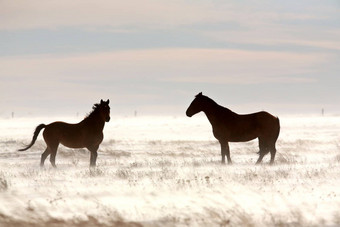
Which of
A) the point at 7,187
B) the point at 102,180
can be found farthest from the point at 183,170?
the point at 7,187

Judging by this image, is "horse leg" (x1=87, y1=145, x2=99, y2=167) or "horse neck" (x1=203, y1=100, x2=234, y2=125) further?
"horse neck" (x1=203, y1=100, x2=234, y2=125)

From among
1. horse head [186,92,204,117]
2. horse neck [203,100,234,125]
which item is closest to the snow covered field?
horse neck [203,100,234,125]

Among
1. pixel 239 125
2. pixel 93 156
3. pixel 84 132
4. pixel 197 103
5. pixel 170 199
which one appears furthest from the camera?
pixel 197 103

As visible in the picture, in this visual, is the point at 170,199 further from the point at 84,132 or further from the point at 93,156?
the point at 84,132

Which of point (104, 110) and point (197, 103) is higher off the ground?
point (197, 103)

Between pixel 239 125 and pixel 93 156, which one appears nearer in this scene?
pixel 93 156

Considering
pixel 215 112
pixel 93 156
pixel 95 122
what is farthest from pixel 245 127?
pixel 93 156

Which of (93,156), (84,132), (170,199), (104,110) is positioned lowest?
(170,199)

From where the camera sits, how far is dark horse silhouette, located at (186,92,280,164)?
64.3 ft

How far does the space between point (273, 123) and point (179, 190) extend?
8.47m

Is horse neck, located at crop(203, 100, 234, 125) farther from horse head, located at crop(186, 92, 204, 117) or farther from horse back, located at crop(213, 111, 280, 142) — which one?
horse head, located at crop(186, 92, 204, 117)

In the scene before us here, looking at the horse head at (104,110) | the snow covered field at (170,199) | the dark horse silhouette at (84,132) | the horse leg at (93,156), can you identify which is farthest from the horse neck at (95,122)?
the snow covered field at (170,199)

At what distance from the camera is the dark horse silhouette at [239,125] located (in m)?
19.6

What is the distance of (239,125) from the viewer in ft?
Answer: 64.6
